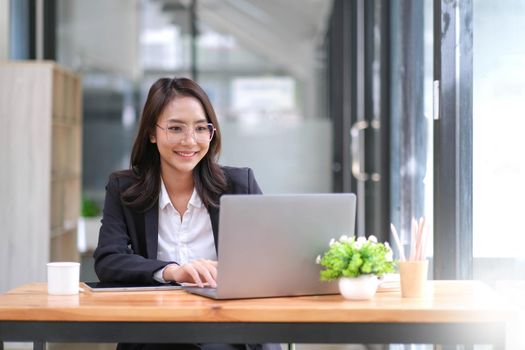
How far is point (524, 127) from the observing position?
2326 millimetres

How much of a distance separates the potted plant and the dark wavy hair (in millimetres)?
662

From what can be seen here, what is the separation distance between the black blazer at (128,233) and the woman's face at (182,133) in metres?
0.15

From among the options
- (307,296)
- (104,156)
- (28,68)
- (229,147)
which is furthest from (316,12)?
(307,296)

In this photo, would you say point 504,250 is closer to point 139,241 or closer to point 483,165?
point 483,165

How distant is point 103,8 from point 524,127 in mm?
5528

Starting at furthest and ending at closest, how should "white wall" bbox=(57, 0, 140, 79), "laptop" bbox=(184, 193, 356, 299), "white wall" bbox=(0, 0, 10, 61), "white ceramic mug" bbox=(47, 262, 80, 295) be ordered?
"white wall" bbox=(57, 0, 140, 79), "white wall" bbox=(0, 0, 10, 61), "white ceramic mug" bbox=(47, 262, 80, 295), "laptop" bbox=(184, 193, 356, 299)

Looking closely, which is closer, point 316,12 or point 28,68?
point 28,68

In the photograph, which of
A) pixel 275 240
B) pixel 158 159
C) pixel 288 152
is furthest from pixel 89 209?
pixel 275 240

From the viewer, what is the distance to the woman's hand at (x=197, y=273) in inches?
87.3

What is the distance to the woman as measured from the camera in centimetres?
259

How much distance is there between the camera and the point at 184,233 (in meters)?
2.65

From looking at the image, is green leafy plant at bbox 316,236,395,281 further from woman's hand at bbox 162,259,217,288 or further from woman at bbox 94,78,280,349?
woman at bbox 94,78,280,349

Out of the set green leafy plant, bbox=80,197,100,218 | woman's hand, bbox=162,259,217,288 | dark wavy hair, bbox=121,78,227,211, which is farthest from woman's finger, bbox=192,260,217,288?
green leafy plant, bbox=80,197,100,218

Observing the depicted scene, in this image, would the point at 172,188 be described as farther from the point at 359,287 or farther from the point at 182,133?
the point at 359,287
